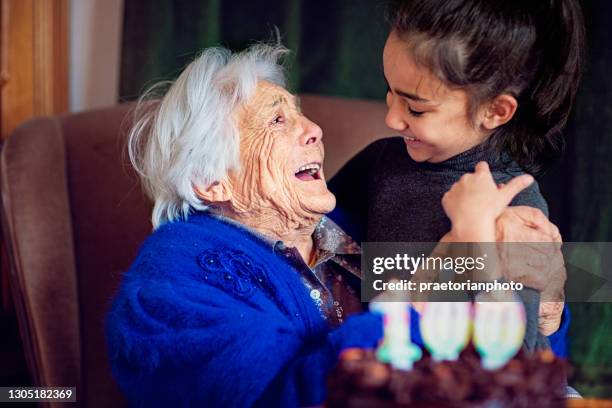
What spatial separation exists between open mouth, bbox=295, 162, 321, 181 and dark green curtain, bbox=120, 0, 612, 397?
471 mm

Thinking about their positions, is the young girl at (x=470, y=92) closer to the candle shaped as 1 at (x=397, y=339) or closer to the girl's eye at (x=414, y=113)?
A: the girl's eye at (x=414, y=113)

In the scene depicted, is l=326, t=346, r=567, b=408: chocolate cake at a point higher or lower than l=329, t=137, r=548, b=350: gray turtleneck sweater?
lower

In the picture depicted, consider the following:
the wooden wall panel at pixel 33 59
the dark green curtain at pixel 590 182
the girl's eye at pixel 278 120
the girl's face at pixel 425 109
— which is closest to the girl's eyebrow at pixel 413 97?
the girl's face at pixel 425 109

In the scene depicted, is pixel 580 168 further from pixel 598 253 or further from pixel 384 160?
pixel 384 160

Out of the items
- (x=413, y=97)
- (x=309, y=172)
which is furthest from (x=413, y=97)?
(x=309, y=172)

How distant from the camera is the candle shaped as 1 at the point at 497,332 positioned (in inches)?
29.3

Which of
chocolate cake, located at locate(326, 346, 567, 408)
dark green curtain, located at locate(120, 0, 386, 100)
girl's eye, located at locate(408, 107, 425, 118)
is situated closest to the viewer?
chocolate cake, located at locate(326, 346, 567, 408)

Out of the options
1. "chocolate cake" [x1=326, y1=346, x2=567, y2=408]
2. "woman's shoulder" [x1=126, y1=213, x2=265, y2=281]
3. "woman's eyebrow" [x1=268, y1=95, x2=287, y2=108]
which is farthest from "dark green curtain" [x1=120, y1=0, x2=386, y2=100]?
"chocolate cake" [x1=326, y1=346, x2=567, y2=408]

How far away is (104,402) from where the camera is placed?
1.50 metres

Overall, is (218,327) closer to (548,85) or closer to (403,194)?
(403,194)

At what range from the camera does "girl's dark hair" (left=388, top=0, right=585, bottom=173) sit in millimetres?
932

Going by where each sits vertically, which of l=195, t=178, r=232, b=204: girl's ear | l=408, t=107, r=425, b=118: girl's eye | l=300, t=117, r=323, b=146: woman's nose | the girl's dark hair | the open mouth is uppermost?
the girl's dark hair

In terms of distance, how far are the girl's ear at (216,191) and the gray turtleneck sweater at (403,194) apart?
203 mm

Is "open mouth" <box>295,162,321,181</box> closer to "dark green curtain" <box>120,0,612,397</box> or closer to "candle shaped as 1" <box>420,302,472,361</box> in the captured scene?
"candle shaped as 1" <box>420,302,472,361</box>
